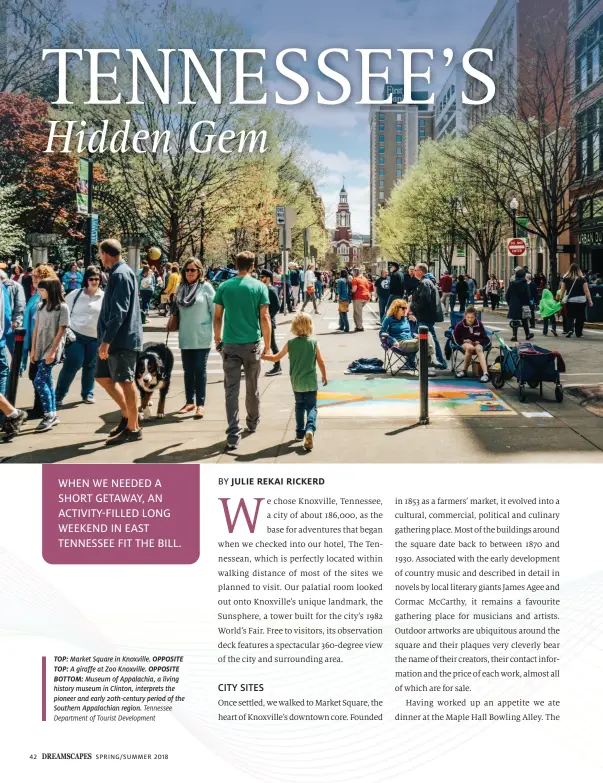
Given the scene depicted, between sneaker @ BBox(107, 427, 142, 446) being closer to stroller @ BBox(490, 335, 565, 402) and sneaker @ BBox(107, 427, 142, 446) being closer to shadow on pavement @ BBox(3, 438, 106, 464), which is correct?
shadow on pavement @ BBox(3, 438, 106, 464)

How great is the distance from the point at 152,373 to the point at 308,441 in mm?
2383

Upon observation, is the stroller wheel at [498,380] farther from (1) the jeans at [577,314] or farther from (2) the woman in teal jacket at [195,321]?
(1) the jeans at [577,314]

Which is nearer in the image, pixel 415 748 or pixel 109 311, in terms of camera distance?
pixel 415 748

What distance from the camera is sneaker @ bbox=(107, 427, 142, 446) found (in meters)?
7.87

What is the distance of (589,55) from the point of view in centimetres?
3488

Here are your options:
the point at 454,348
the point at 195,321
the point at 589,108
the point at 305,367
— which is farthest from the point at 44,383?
the point at 589,108

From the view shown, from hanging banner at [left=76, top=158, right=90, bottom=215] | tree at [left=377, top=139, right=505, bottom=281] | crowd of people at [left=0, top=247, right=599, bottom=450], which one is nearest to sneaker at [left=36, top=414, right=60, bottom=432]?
crowd of people at [left=0, top=247, right=599, bottom=450]

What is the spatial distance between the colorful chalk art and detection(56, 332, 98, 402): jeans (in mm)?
2907

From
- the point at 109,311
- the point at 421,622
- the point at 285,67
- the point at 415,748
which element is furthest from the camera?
the point at 109,311

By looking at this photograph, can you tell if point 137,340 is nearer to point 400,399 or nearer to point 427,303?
point 400,399

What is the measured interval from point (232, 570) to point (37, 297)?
624 centimetres

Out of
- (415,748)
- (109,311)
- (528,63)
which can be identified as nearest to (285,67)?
(109,311)

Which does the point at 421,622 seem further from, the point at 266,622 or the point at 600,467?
the point at 600,467

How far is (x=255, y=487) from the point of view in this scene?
459 cm
